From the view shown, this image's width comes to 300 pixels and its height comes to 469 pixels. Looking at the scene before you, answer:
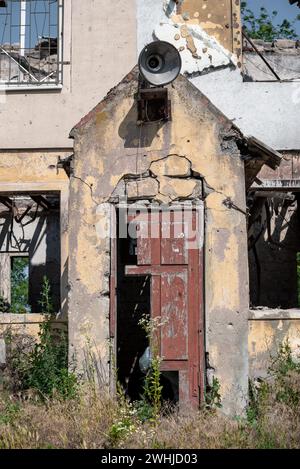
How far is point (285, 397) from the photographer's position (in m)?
9.23

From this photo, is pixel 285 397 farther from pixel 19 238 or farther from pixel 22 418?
pixel 19 238

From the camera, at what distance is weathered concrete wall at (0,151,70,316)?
1333cm

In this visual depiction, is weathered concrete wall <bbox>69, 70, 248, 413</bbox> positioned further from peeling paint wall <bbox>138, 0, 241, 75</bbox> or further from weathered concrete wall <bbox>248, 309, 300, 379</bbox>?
peeling paint wall <bbox>138, 0, 241, 75</bbox>

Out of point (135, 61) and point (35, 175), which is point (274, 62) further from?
point (35, 175)

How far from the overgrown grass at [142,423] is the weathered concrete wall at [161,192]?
587mm

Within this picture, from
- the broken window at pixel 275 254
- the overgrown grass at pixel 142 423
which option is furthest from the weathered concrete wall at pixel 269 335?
the broken window at pixel 275 254

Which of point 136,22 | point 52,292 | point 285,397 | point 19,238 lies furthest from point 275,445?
point 19,238

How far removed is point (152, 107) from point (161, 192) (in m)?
1.14

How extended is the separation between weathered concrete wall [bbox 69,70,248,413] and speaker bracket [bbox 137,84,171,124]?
0.09 m

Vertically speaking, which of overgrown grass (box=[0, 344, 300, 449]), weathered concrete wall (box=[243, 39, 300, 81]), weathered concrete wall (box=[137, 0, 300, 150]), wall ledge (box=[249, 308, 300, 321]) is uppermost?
weathered concrete wall (box=[243, 39, 300, 81])

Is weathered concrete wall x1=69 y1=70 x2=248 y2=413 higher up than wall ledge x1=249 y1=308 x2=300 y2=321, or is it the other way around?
weathered concrete wall x1=69 y1=70 x2=248 y2=413

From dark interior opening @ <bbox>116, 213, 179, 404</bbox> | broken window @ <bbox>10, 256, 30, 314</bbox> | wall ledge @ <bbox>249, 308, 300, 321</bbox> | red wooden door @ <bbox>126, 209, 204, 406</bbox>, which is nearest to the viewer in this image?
red wooden door @ <bbox>126, 209, 204, 406</bbox>

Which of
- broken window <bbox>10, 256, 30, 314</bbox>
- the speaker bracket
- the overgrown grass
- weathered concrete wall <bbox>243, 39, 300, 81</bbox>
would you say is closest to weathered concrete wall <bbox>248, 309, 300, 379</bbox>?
the overgrown grass
